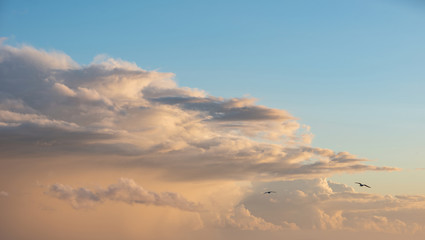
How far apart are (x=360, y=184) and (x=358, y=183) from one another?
3.87ft

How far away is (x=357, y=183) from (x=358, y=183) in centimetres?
82

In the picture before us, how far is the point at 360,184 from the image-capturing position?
152750mm

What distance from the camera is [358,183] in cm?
15350

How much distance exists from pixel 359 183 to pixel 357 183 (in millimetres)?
1641

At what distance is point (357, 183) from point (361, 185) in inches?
111

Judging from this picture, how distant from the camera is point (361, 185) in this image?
153 m

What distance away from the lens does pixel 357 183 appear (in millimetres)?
153250

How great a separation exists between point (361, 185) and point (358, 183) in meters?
2.12

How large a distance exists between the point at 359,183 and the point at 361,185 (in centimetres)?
156

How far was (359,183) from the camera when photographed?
504 ft

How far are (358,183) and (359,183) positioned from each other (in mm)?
821
